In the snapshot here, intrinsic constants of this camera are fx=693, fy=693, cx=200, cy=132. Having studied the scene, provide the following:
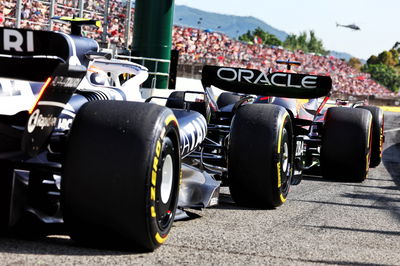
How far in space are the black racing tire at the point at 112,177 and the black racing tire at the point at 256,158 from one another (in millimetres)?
1914

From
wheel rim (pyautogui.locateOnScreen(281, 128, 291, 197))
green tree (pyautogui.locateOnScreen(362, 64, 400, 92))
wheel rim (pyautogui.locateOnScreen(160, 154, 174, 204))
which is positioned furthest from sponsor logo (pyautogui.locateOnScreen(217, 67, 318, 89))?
green tree (pyautogui.locateOnScreen(362, 64, 400, 92))

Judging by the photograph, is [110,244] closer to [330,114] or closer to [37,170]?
[37,170]

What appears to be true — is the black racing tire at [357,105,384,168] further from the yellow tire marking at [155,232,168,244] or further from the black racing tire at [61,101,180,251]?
the black racing tire at [61,101,180,251]

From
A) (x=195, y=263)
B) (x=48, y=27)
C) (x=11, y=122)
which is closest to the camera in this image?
(x=195, y=263)

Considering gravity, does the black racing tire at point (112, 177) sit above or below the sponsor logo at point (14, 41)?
below

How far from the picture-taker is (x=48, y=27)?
15.9m

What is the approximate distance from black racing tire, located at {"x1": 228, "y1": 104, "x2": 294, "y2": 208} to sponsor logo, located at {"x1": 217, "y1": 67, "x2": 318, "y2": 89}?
0.93 m

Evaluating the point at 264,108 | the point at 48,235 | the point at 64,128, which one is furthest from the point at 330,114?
the point at 48,235

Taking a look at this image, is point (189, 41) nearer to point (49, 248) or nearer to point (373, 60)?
point (49, 248)

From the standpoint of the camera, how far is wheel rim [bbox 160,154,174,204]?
371 centimetres

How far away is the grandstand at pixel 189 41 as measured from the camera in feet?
51.9

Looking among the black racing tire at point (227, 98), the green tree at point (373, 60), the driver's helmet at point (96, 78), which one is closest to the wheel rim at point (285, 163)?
the driver's helmet at point (96, 78)

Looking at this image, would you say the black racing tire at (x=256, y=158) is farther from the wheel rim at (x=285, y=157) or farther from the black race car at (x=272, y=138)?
the wheel rim at (x=285, y=157)

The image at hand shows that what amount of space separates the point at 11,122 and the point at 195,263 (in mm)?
1126
